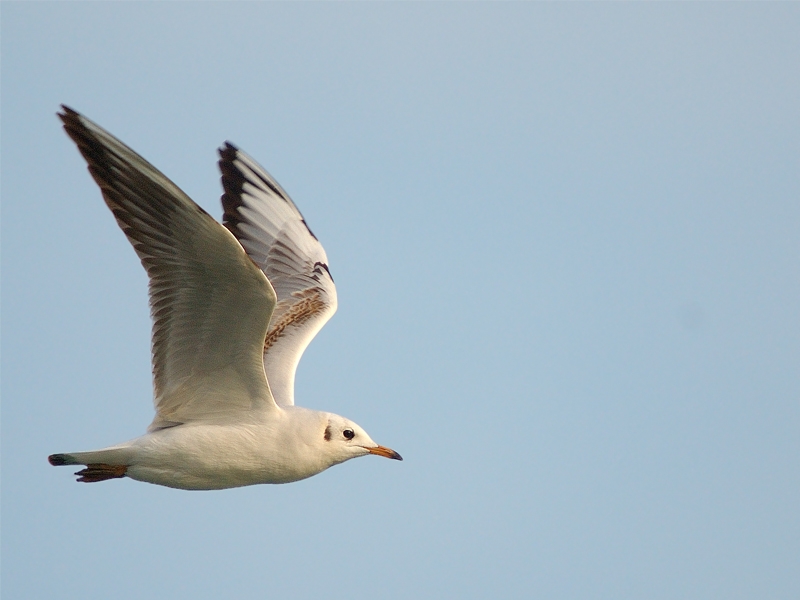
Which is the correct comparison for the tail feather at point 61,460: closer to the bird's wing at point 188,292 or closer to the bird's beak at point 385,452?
the bird's wing at point 188,292

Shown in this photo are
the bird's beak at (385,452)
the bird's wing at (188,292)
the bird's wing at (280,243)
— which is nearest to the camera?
the bird's wing at (188,292)

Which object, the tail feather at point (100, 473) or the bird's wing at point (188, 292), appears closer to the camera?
the bird's wing at point (188, 292)

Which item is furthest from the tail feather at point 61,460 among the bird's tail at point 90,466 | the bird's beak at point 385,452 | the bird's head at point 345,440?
the bird's beak at point 385,452

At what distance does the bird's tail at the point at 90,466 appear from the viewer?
852 centimetres

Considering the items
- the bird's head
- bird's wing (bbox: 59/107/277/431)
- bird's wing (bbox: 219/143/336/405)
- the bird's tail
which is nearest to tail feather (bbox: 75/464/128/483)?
the bird's tail

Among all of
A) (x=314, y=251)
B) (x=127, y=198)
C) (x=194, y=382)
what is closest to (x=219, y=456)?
(x=194, y=382)

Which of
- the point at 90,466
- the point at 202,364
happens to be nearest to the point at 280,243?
the point at 202,364

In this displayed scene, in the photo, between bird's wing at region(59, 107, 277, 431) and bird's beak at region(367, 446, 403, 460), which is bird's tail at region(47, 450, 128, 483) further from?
bird's beak at region(367, 446, 403, 460)

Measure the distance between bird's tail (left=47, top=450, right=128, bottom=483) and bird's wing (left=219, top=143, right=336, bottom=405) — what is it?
2220 mm

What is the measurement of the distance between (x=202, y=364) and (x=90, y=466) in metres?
1.23

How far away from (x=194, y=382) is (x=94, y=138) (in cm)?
211

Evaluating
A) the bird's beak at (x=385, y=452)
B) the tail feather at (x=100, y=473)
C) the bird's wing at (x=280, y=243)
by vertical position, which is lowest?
the tail feather at (x=100, y=473)

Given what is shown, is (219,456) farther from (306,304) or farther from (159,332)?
(306,304)

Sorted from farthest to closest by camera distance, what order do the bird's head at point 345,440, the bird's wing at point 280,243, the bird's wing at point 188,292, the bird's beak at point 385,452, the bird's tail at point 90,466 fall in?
the bird's wing at point 280,243, the bird's beak at point 385,452, the bird's head at point 345,440, the bird's tail at point 90,466, the bird's wing at point 188,292
